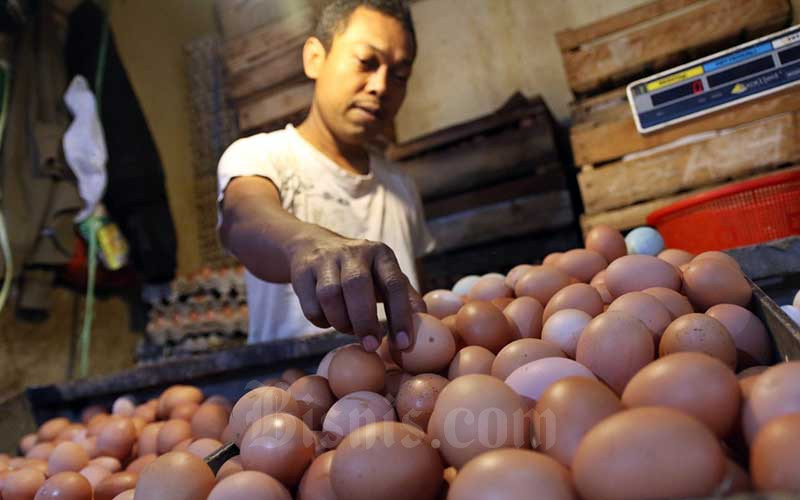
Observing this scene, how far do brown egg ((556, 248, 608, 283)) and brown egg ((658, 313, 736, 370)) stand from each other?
1.61ft

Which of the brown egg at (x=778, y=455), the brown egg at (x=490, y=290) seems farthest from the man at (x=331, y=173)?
the brown egg at (x=778, y=455)

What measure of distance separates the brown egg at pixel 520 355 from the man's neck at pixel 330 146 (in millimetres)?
1430

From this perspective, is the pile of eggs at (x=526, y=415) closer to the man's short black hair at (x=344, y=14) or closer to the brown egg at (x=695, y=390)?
the brown egg at (x=695, y=390)

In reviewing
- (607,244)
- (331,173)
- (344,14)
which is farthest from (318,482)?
(344,14)

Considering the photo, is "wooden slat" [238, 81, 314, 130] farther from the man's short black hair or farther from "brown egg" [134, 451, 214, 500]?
"brown egg" [134, 451, 214, 500]

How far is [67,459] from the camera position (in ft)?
4.15

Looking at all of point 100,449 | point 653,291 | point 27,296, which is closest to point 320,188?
point 100,449

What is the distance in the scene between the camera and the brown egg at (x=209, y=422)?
124 centimetres

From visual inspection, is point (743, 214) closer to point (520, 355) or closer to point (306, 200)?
point (520, 355)

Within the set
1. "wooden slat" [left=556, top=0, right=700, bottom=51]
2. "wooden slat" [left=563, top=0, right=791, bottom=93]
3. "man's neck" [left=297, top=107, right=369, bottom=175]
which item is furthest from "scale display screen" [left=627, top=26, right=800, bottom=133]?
"man's neck" [left=297, top=107, right=369, bottom=175]

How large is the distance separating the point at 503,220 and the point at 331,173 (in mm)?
1003

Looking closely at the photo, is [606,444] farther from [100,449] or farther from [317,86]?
[317,86]

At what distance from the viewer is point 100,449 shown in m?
1.36

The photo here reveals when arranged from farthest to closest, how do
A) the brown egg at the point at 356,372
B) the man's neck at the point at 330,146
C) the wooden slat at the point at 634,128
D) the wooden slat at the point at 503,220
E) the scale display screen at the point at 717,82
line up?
1. the wooden slat at the point at 503,220
2. the man's neck at the point at 330,146
3. the wooden slat at the point at 634,128
4. the scale display screen at the point at 717,82
5. the brown egg at the point at 356,372
